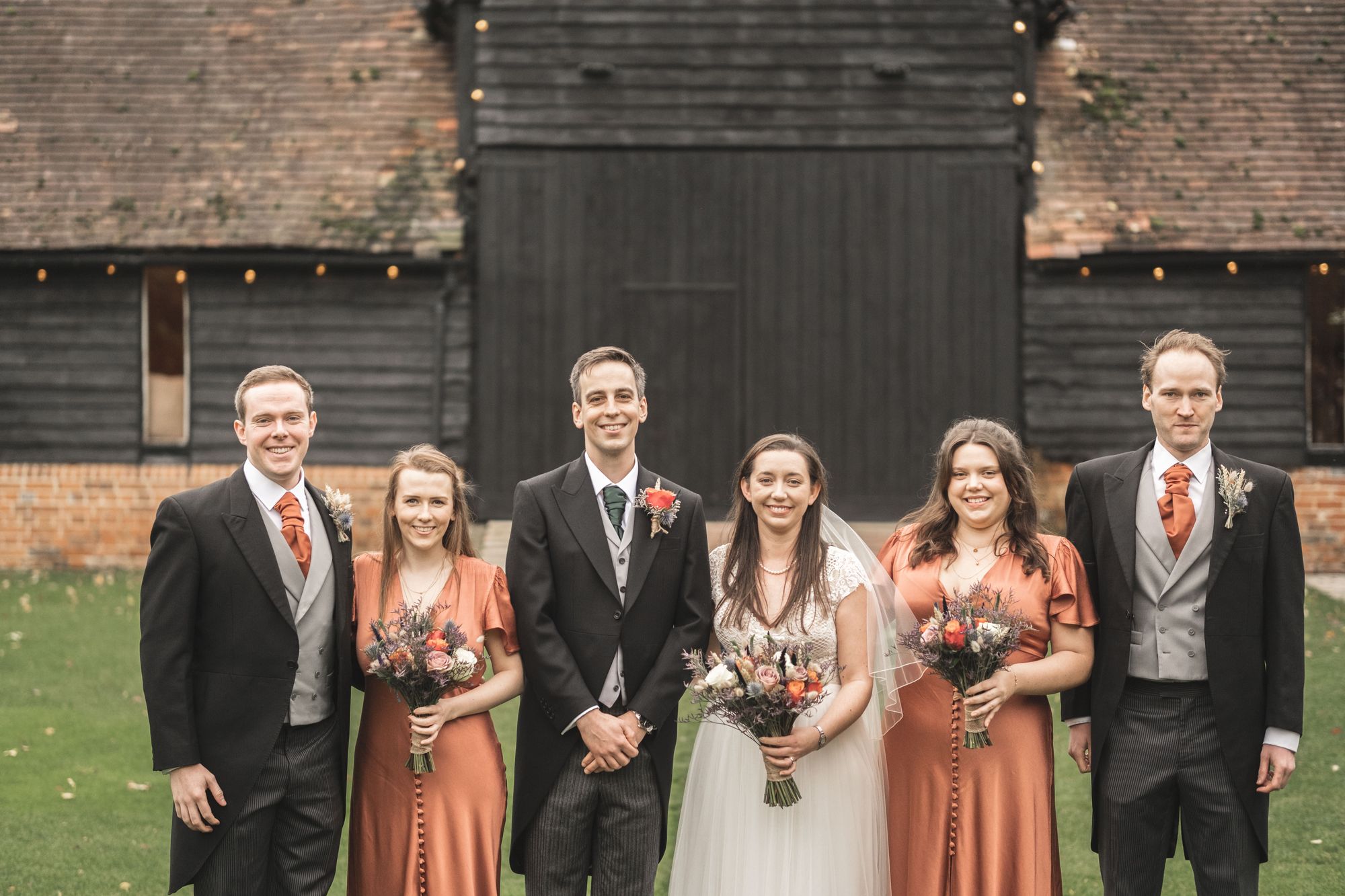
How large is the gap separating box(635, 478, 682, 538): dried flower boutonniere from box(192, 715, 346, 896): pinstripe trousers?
4.09 ft

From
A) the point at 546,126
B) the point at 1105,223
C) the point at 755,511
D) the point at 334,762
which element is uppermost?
the point at 546,126

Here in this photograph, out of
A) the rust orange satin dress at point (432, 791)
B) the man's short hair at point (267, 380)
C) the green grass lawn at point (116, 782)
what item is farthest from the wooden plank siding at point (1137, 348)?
the man's short hair at point (267, 380)

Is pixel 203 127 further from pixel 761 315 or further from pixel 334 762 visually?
pixel 334 762

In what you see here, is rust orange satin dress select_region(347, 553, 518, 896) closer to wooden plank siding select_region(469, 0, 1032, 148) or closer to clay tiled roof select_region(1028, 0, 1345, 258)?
wooden plank siding select_region(469, 0, 1032, 148)

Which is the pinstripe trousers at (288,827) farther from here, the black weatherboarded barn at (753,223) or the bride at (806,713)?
the black weatherboarded barn at (753,223)

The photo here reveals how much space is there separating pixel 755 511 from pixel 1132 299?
34.4 feet

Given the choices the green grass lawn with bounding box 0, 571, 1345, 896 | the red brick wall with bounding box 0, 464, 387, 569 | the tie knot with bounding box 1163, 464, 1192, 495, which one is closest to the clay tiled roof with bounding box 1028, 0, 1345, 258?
the green grass lawn with bounding box 0, 571, 1345, 896

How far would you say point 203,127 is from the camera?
14656mm

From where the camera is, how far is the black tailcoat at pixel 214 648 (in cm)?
402

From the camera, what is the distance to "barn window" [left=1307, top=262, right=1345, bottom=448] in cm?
1432

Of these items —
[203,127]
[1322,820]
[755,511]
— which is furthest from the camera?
[203,127]

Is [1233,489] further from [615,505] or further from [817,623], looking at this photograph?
[615,505]

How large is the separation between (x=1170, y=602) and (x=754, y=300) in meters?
9.37

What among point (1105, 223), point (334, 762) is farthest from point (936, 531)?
point (1105, 223)
